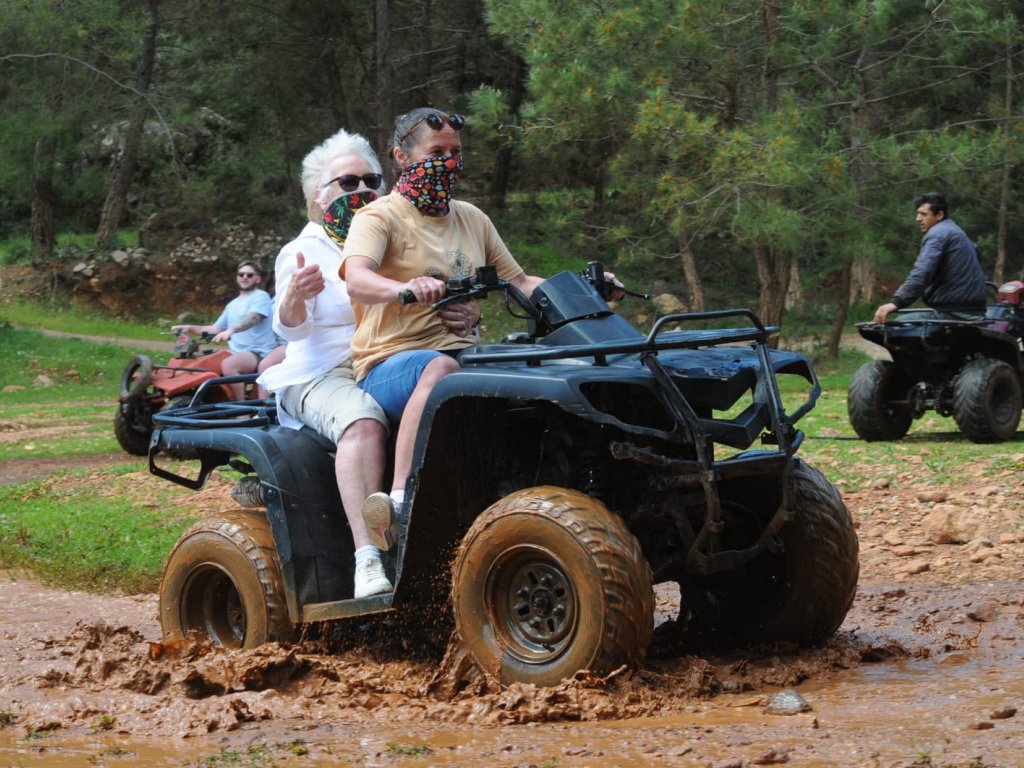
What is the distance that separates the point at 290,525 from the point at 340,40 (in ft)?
86.5

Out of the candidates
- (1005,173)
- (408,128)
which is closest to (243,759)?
(408,128)

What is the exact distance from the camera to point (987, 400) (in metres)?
11.4

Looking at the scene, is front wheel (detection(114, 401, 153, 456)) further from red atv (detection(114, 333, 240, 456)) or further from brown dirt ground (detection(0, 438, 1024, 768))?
brown dirt ground (detection(0, 438, 1024, 768))

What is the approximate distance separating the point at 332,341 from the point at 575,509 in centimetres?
157

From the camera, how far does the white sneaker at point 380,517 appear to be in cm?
487

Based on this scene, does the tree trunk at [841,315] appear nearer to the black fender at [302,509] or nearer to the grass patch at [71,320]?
the grass patch at [71,320]

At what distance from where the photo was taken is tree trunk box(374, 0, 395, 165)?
27.6 metres

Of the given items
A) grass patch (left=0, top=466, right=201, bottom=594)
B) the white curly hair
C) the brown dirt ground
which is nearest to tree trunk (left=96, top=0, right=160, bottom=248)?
grass patch (left=0, top=466, right=201, bottom=594)

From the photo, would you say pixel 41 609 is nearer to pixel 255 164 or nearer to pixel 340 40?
pixel 340 40

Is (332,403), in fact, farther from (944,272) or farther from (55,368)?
(55,368)

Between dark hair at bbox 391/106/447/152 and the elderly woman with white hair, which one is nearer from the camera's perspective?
the elderly woman with white hair

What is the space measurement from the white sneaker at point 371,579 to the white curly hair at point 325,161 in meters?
1.54

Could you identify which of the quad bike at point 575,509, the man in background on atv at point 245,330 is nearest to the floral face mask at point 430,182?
the quad bike at point 575,509

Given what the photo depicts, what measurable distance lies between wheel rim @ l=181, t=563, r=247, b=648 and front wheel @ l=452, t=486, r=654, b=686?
4.58 feet
